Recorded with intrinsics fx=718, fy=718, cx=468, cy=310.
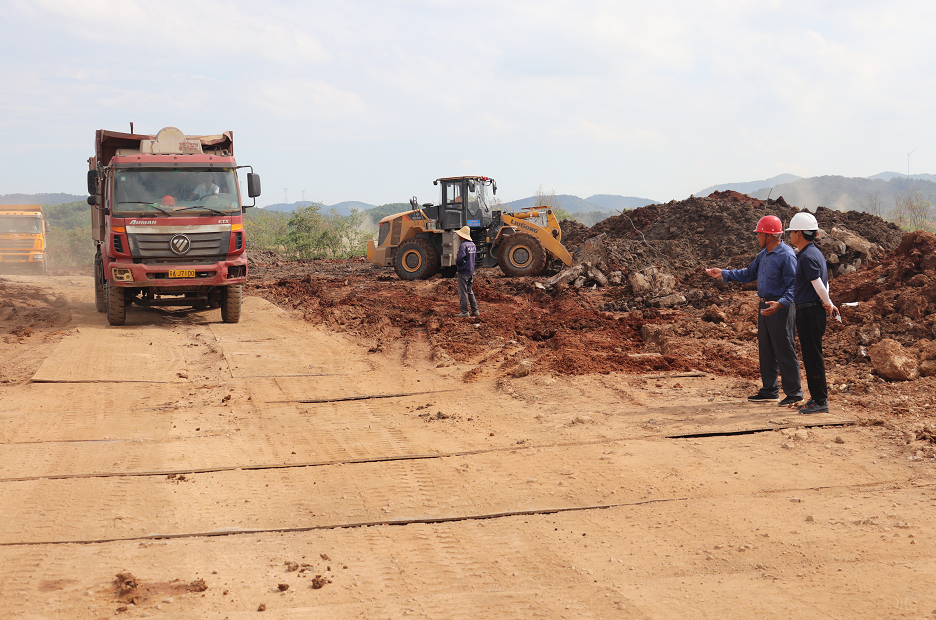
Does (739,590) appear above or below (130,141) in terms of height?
below

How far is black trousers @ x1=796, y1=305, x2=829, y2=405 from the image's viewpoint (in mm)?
6941

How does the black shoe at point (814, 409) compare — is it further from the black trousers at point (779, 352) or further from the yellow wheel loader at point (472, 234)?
the yellow wheel loader at point (472, 234)

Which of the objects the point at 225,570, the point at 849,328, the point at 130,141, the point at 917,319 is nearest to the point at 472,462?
the point at 225,570

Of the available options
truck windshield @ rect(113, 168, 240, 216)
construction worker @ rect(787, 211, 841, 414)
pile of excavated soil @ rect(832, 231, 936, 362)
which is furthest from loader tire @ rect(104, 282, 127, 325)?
pile of excavated soil @ rect(832, 231, 936, 362)

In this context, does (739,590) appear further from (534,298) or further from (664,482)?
(534,298)

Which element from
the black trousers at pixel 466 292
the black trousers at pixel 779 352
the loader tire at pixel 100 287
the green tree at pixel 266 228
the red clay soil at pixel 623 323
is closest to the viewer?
the black trousers at pixel 779 352

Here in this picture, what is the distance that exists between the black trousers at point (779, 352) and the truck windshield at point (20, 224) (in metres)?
28.7

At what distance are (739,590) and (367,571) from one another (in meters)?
2.01

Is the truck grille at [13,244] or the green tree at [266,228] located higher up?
the green tree at [266,228]

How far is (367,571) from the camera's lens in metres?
4.01

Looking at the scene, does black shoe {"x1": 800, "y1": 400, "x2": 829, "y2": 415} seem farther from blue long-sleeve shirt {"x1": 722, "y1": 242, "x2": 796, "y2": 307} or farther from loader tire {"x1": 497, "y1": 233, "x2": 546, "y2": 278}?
loader tire {"x1": 497, "y1": 233, "x2": 546, "y2": 278}

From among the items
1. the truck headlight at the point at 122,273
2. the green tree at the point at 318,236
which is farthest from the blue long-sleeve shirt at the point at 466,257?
the green tree at the point at 318,236

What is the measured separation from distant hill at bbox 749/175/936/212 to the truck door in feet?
252

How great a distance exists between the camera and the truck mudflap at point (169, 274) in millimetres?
11602
